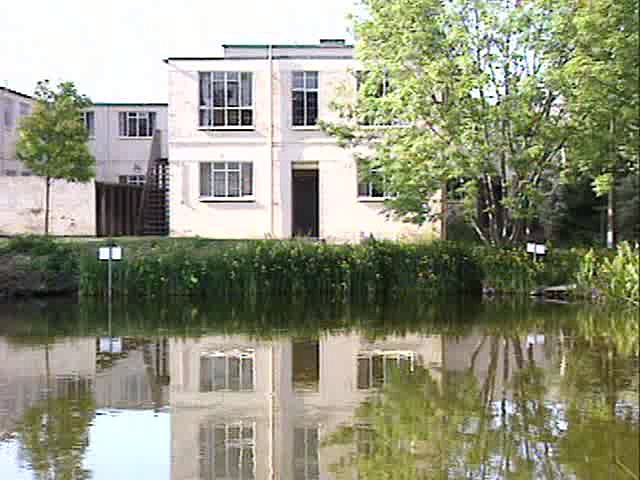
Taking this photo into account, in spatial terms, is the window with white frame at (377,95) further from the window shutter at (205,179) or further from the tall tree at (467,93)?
the window shutter at (205,179)

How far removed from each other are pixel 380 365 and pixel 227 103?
78.1 feet

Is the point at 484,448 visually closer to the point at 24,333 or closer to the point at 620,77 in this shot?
the point at 24,333

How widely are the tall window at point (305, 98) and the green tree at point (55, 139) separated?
7706 millimetres

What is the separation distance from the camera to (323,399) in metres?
13.9

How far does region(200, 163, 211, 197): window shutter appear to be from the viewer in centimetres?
3941

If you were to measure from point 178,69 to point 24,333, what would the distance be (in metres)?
18.4

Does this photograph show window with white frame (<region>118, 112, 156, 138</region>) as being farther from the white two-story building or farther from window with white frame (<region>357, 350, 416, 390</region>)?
window with white frame (<region>357, 350, 416, 390</region>)

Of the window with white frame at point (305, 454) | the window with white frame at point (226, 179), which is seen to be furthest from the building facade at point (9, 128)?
the window with white frame at point (305, 454)

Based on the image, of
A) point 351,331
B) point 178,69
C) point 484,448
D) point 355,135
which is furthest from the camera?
point 178,69

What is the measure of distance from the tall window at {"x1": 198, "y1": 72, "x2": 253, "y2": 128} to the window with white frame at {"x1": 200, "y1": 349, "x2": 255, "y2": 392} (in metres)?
21.3

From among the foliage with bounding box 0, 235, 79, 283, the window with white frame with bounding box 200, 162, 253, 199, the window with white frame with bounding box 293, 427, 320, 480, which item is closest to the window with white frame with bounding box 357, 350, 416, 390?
the window with white frame with bounding box 293, 427, 320, 480

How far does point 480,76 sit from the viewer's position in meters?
28.6

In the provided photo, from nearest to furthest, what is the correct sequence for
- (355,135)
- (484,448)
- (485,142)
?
(484,448) < (485,142) < (355,135)

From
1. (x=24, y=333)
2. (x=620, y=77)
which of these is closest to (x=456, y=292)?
(x=620, y=77)
